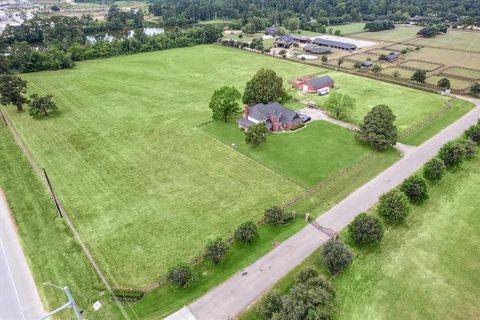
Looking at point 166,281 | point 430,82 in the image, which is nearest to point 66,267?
point 166,281

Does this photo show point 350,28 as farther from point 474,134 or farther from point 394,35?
point 474,134

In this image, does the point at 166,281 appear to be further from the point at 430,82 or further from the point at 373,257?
the point at 430,82

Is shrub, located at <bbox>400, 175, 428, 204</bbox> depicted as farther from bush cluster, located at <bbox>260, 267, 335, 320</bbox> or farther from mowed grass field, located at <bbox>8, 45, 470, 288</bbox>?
bush cluster, located at <bbox>260, 267, 335, 320</bbox>

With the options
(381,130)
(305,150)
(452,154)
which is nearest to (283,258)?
(305,150)

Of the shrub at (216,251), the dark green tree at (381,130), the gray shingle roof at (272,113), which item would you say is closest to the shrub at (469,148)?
the dark green tree at (381,130)

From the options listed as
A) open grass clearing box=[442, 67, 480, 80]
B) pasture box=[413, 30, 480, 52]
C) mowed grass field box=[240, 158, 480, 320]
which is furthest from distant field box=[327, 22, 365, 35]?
mowed grass field box=[240, 158, 480, 320]
